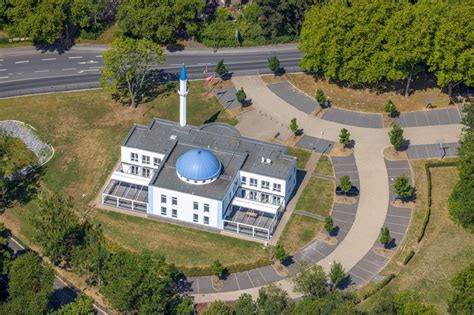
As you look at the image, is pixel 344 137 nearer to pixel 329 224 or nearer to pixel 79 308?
pixel 329 224

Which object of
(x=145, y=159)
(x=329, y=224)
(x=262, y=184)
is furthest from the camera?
(x=145, y=159)

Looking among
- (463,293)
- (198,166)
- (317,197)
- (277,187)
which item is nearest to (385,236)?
(317,197)

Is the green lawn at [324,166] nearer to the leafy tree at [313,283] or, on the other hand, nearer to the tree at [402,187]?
the tree at [402,187]

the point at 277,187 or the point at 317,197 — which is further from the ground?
the point at 277,187

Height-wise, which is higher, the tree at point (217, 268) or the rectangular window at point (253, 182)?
the rectangular window at point (253, 182)

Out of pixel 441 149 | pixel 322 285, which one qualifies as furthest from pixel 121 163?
pixel 441 149

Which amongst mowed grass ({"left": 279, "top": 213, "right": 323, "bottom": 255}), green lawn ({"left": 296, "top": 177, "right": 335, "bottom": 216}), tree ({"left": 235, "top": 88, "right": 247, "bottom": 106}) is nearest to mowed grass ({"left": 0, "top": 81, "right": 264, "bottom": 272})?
tree ({"left": 235, "top": 88, "right": 247, "bottom": 106})

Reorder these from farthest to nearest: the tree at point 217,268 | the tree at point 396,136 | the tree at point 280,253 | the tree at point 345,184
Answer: the tree at point 396,136
the tree at point 345,184
the tree at point 280,253
the tree at point 217,268

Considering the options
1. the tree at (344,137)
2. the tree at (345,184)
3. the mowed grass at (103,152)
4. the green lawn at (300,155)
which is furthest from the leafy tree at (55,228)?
the tree at (344,137)
